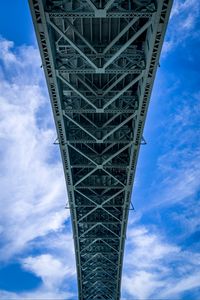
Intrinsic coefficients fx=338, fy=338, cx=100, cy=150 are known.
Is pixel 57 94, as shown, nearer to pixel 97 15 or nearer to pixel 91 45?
pixel 91 45

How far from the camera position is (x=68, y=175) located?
1033 inches

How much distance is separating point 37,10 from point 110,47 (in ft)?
14.2

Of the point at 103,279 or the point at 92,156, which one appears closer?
the point at 92,156

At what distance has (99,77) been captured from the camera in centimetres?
2006

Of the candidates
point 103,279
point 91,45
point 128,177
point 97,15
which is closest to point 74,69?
point 91,45

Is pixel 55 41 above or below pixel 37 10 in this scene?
above

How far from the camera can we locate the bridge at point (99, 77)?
1473cm

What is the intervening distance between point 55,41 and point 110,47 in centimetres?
289

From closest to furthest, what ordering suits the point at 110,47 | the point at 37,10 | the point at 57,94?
the point at 37,10 < the point at 110,47 < the point at 57,94

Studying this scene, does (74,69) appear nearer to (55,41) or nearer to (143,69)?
(55,41)

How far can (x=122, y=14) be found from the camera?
1467 centimetres

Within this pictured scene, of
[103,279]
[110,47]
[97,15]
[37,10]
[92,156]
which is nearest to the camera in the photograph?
[37,10]

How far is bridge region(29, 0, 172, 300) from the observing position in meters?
14.7

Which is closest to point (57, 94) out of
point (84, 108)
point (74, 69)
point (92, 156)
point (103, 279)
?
point (74, 69)
